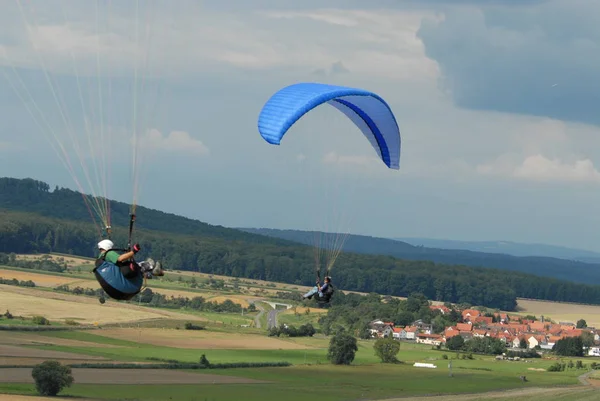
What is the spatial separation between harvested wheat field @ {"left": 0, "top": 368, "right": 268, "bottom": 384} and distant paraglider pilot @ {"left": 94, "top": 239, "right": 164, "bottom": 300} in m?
26.4

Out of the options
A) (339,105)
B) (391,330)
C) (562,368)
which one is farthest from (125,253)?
(391,330)

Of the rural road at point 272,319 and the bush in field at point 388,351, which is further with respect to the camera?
the rural road at point 272,319

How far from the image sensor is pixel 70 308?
88312 millimetres

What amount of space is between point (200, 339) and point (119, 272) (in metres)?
53.6

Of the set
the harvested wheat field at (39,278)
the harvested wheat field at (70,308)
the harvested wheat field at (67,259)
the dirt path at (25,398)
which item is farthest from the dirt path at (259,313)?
the dirt path at (25,398)

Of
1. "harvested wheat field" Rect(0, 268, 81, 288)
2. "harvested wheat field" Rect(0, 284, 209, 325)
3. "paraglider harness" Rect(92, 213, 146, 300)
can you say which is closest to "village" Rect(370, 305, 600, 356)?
"harvested wheat field" Rect(0, 284, 209, 325)

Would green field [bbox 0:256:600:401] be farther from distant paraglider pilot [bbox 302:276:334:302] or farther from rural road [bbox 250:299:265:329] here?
distant paraglider pilot [bbox 302:276:334:302]

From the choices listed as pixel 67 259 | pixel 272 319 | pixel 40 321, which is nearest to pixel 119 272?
pixel 40 321

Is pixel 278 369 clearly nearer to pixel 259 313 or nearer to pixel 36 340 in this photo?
pixel 36 340

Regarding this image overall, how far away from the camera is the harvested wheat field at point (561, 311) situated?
139m

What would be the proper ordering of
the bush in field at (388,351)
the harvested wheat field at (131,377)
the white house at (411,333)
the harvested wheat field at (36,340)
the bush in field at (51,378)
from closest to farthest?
the bush in field at (51,378) < the harvested wheat field at (131,377) < the harvested wheat field at (36,340) < the bush in field at (388,351) < the white house at (411,333)

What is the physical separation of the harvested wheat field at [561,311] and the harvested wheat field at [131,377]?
275 ft

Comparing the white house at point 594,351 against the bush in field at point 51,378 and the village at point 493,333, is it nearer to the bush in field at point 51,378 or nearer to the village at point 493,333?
the village at point 493,333

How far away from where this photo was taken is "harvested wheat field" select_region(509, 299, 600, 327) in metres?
139
